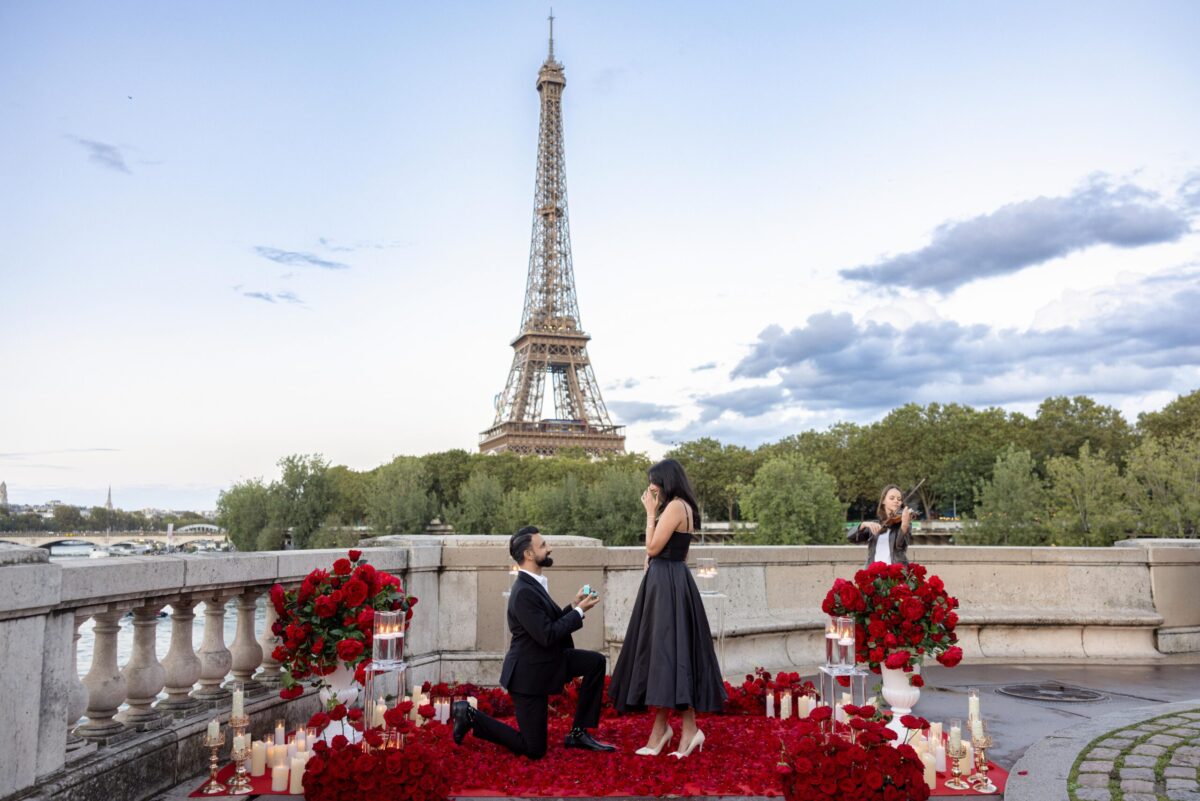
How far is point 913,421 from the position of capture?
80.6m

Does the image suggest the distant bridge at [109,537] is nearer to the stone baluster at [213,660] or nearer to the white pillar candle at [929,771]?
the stone baluster at [213,660]

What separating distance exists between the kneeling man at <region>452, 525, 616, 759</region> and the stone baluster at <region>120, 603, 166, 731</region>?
1.94 m

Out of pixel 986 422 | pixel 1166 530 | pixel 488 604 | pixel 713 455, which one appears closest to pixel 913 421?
pixel 986 422

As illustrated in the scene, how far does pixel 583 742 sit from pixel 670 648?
44.6 inches

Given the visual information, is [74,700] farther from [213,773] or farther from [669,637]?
[669,637]

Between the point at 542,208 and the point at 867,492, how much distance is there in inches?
1505

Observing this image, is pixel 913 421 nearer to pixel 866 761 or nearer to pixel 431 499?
pixel 431 499

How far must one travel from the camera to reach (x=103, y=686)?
5336mm

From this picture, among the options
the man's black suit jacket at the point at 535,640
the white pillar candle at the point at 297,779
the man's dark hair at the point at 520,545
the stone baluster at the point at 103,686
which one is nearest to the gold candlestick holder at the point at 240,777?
the white pillar candle at the point at 297,779

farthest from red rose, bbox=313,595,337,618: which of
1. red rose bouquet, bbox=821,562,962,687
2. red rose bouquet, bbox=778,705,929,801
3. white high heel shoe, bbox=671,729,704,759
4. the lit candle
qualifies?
red rose bouquet, bbox=821,562,962,687

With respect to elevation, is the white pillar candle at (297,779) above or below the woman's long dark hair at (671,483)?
below

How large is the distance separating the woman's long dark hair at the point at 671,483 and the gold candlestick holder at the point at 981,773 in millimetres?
2197

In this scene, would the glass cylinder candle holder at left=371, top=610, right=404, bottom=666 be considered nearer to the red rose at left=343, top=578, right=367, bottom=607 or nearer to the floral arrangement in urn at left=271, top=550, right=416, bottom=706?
the floral arrangement in urn at left=271, top=550, right=416, bottom=706

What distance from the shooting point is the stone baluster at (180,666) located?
600 cm
